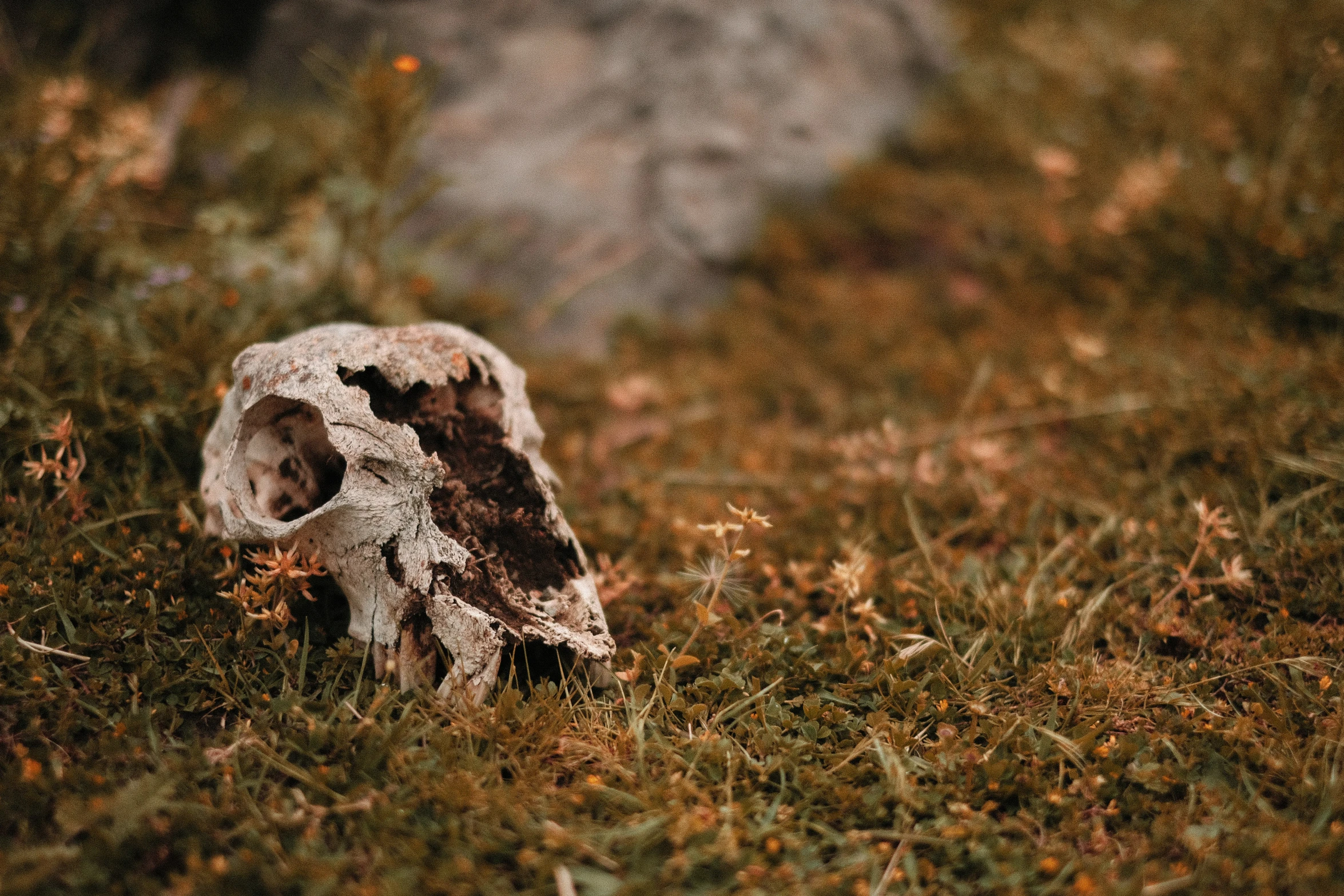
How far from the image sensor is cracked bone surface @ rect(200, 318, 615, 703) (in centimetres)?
244

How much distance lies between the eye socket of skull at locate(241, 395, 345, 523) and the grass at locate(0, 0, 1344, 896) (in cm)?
30

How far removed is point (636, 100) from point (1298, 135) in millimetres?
3596

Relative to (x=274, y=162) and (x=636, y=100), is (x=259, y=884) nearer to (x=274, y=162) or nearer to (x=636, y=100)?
(x=274, y=162)

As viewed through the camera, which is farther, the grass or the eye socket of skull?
the eye socket of skull

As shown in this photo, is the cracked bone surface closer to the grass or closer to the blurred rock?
the grass

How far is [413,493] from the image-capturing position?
8.19ft

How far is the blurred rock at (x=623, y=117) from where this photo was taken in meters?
4.83

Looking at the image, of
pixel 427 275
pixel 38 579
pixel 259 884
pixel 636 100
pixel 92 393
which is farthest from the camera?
pixel 636 100

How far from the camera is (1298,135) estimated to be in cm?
443

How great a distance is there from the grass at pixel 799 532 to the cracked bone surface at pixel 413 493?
182mm

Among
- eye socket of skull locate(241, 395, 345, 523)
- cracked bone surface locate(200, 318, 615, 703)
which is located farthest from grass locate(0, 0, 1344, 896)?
eye socket of skull locate(241, 395, 345, 523)

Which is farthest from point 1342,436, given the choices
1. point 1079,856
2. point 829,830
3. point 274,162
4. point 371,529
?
point 274,162

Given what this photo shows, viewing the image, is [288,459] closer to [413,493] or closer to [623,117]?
[413,493]

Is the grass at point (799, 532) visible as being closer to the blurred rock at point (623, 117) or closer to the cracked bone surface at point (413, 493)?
the cracked bone surface at point (413, 493)
